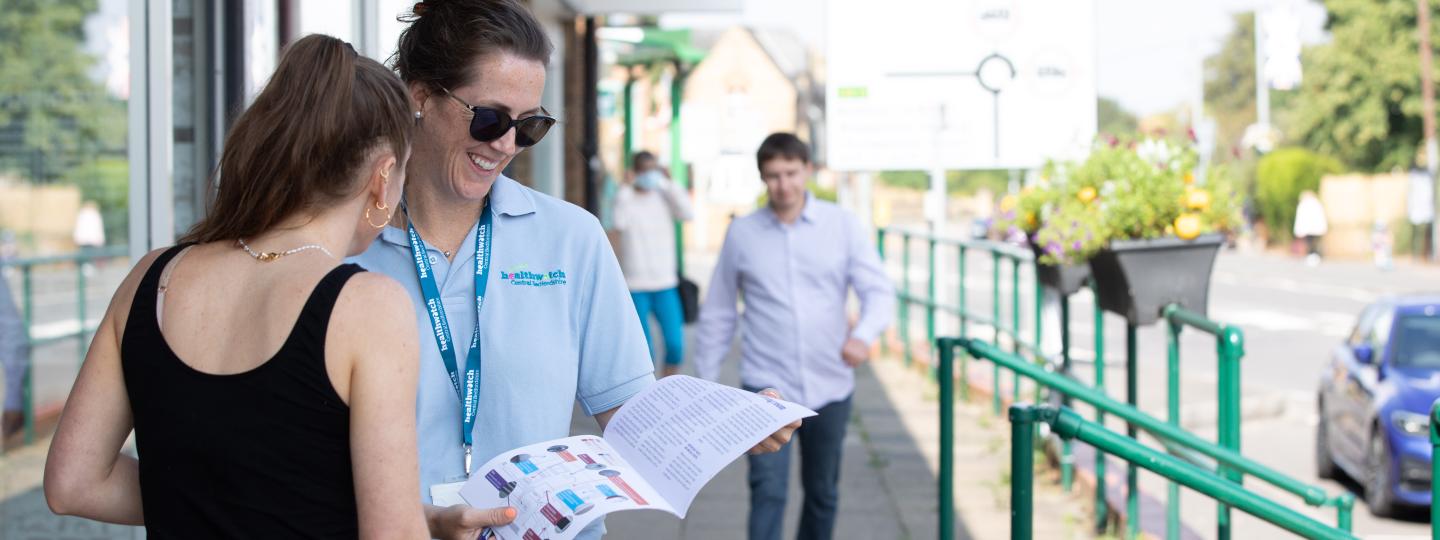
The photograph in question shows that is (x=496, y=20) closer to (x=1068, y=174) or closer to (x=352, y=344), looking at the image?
(x=352, y=344)

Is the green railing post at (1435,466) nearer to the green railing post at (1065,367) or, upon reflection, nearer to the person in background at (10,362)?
the green railing post at (1065,367)

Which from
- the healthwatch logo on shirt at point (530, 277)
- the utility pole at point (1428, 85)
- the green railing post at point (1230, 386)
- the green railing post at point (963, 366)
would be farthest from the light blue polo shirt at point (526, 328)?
the utility pole at point (1428, 85)

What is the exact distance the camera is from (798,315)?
5.40 m

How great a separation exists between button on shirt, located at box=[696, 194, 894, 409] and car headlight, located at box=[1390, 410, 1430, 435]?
3896mm

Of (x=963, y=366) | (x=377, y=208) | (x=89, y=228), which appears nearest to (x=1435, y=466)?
(x=377, y=208)

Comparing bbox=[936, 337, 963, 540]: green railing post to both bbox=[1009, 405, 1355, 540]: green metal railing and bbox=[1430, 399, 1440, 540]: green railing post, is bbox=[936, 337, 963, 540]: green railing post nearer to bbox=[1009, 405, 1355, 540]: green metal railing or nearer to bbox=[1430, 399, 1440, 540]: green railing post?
bbox=[1009, 405, 1355, 540]: green metal railing

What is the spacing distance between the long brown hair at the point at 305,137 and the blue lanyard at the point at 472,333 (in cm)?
51

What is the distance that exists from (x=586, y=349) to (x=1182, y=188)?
3.80 m

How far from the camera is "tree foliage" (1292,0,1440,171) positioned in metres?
43.5

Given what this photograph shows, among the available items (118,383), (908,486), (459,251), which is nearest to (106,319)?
(118,383)

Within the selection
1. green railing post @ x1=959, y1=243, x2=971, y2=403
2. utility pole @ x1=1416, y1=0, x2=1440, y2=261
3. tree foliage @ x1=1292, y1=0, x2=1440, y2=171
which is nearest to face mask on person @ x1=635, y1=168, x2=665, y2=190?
green railing post @ x1=959, y1=243, x2=971, y2=403

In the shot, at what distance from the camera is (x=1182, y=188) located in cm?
585

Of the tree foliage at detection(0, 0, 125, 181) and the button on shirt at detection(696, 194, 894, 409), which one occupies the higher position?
the tree foliage at detection(0, 0, 125, 181)

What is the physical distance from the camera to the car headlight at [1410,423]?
26.6 ft
